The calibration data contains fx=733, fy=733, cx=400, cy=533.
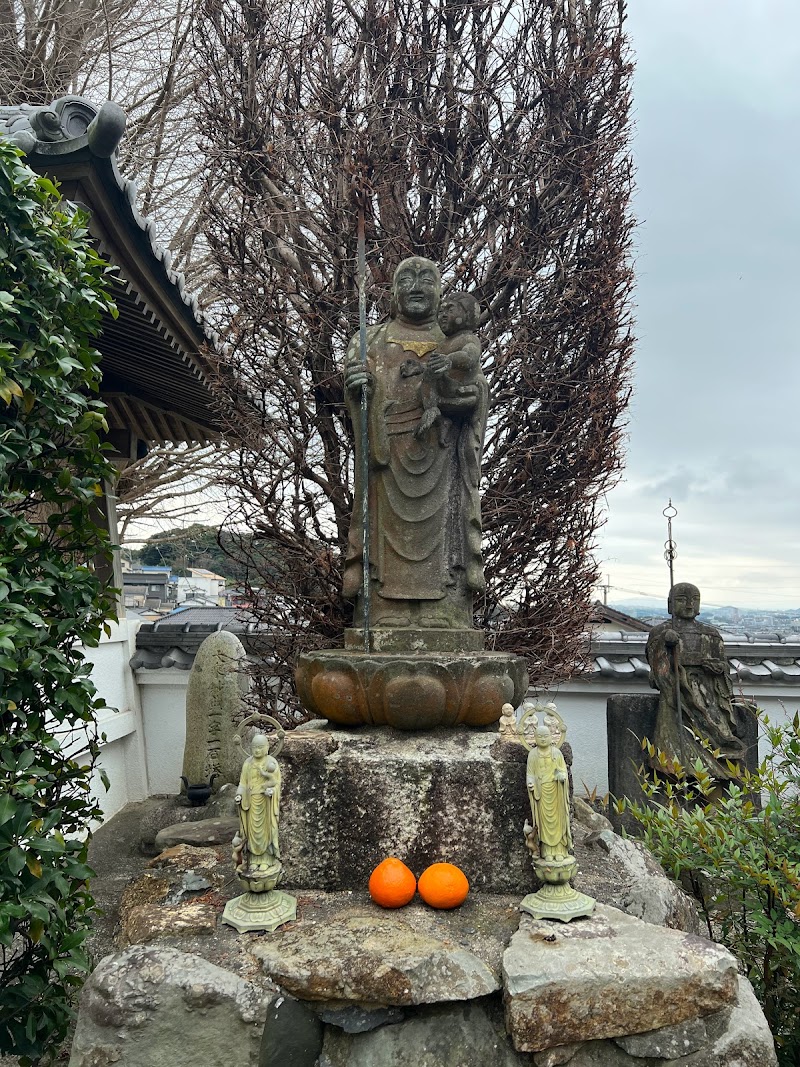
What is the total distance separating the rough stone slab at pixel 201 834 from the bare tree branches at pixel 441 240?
1.76 meters

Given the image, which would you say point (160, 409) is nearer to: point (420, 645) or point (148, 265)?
point (148, 265)

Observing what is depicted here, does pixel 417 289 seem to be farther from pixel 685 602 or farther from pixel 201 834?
pixel 685 602

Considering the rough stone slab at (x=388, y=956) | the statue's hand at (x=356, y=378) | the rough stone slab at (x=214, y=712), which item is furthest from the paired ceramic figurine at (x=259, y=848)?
the rough stone slab at (x=214, y=712)

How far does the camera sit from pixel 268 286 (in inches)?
251

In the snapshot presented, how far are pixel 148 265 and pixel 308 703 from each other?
292cm

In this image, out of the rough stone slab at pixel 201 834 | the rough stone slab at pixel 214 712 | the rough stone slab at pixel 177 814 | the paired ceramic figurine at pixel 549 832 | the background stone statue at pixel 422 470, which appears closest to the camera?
the paired ceramic figurine at pixel 549 832

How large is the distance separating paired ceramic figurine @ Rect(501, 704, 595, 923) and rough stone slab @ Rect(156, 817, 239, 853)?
83.4 inches

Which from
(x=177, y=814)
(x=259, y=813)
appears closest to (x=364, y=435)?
(x=259, y=813)

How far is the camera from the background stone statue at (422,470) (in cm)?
378

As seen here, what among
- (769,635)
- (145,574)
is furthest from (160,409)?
(145,574)

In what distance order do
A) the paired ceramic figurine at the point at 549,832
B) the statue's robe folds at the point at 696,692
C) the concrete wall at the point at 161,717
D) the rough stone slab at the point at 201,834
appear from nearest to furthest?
the paired ceramic figurine at the point at 549,832
the rough stone slab at the point at 201,834
the statue's robe folds at the point at 696,692
the concrete wall at the point at 161,717

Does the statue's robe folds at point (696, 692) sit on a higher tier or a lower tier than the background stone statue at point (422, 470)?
lower

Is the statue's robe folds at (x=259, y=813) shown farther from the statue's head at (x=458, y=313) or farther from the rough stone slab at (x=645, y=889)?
the statue's head at (x=458, y=313)

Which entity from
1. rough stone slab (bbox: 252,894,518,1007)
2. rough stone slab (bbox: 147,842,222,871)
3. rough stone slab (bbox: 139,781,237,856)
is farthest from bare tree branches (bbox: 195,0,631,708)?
rough stone slab (bbox: 252,894,518,1007)
